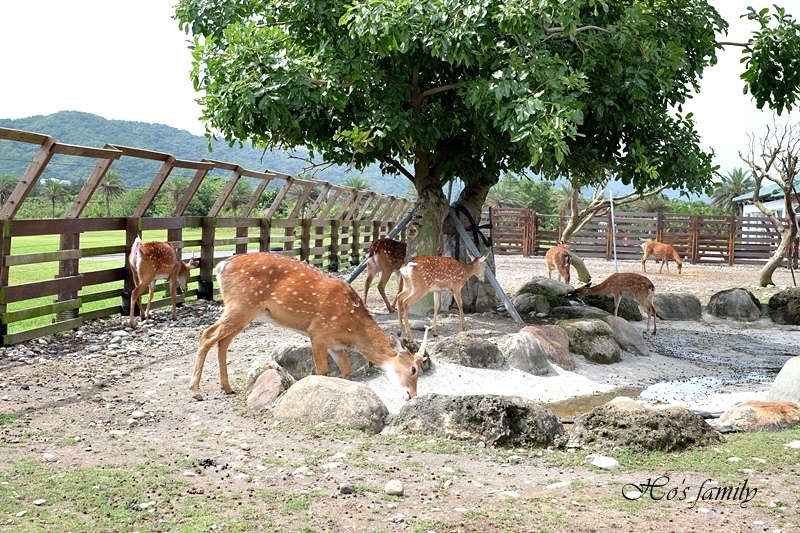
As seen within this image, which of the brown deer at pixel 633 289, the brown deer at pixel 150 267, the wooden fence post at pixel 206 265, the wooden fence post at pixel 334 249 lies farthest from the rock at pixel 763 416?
the wooden fence post at pixel 334 249

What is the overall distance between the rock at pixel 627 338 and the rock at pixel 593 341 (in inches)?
10.7

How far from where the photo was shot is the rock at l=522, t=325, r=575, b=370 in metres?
8.61

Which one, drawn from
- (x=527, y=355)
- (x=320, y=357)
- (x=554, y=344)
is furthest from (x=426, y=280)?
(x=320, y=357)

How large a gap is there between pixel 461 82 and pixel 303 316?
412 centimetres

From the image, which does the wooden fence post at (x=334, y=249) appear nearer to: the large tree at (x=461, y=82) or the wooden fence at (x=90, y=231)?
the wooden fence at (x=90, y=231)

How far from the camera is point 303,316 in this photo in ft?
21.4

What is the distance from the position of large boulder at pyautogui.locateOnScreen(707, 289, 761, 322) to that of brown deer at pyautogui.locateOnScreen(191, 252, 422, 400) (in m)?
8.22

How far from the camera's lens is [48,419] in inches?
225

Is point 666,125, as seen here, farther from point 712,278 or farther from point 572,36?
point 712,278

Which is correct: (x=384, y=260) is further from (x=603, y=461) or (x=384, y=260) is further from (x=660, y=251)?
(x=660, y=251)

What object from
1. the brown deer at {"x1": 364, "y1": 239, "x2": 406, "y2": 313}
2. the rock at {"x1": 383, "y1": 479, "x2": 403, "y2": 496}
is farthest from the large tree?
the rock at {"x1": 383, "y1": 479, "x2": 403, "y2": 496}

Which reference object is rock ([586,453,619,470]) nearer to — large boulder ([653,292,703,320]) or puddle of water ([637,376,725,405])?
puddle of water ([637,376,725,405])

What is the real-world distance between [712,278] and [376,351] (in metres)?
17.5

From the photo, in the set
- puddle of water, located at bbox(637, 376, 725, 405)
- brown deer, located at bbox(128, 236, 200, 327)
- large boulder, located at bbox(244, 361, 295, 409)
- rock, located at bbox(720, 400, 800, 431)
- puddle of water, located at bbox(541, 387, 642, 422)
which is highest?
brown deer, located at bbox(128, 236, 200, 327)
